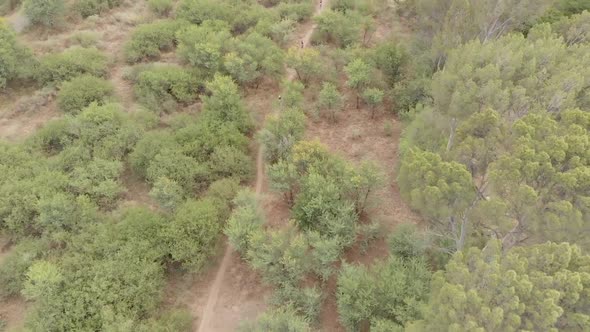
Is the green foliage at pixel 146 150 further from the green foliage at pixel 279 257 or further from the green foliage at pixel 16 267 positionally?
the green foliage at pixel 279 257

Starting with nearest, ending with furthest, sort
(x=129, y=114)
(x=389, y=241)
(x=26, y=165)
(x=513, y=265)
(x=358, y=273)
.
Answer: (x=513, y=265) → (x=358, y=273) → (x=389, y=241) → (x=26, y=165) → (x=129, y=114)

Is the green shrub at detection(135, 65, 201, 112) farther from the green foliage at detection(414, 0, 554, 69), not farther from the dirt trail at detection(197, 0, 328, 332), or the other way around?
the green foliage at detection(414, 0, 554, 69)

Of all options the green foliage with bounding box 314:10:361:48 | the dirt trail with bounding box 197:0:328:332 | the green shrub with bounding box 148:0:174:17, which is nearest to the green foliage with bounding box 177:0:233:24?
the green shrub with bounding box 148:0:174:17

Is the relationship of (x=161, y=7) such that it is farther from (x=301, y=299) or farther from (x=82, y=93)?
(x=301, y=299)

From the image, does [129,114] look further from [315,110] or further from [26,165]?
[315,110]

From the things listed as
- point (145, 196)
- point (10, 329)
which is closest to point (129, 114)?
point (145, 196)

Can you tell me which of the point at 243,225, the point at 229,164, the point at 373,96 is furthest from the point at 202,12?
the point at 243,225
